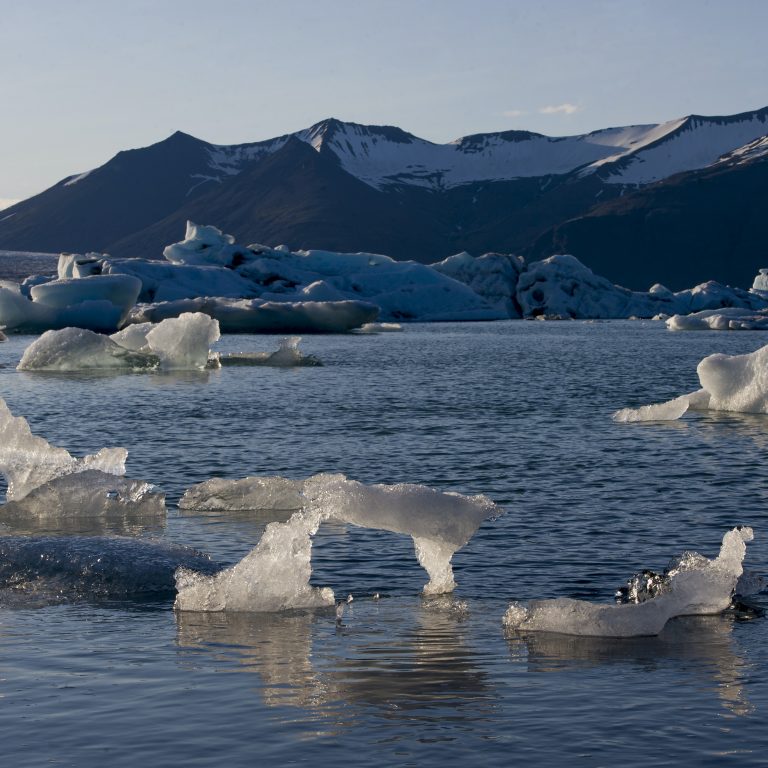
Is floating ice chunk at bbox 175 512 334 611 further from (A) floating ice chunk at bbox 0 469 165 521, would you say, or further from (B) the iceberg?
(B) the iceberg

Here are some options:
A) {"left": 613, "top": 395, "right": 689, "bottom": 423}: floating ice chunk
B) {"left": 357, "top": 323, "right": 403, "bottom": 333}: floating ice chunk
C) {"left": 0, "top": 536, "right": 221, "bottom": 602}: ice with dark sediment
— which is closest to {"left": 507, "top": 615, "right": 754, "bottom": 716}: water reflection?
{"left": 0, "top": 536, "right": 221, "bottom": 602}: ice with dark sediment

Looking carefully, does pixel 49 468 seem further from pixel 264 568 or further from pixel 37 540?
pixel 264 568

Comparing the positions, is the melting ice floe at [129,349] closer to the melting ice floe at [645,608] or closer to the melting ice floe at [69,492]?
the melting ice floe at [69,492]

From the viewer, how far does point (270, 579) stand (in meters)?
10.9

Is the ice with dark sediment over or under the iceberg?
under

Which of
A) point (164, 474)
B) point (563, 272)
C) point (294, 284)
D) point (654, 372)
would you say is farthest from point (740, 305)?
point (164, 474)

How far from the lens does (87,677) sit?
8.70 metres

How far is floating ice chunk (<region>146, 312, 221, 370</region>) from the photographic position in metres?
43.6

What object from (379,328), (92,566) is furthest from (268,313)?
(92,566)

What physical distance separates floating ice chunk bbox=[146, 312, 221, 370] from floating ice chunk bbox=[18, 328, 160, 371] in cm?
68

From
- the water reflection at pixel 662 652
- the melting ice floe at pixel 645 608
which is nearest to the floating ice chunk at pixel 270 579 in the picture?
the melting ice floe at pixel 645 608

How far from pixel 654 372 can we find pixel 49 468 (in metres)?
36.3

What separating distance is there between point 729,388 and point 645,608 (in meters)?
19.8

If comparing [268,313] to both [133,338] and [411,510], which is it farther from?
[411,510]
